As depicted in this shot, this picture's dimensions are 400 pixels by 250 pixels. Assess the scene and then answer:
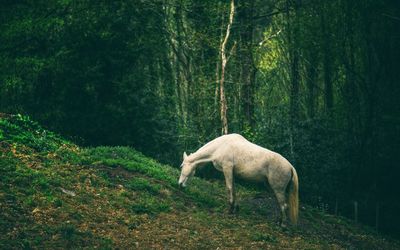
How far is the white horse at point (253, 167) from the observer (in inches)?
577

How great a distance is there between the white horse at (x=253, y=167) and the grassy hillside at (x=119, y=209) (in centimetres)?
64

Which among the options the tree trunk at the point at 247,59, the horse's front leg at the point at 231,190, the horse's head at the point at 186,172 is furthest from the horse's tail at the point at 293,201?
the tree trunk at the point at 247,59

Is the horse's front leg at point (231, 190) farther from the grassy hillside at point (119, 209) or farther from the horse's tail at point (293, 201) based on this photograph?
the horse's tail at point (293, 201)

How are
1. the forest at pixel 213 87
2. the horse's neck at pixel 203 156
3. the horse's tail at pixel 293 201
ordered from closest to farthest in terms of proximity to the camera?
the horse's tail at pixel 293 201 → the horse's neck at pixel 203 156 → the forest at pixel 213 87

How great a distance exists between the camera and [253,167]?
14.8 metres

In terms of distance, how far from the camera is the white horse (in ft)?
48.1

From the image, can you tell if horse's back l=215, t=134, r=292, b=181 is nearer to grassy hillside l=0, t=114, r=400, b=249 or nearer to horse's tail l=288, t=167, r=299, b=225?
horse's tail l=288, t=167, r=299, b=225

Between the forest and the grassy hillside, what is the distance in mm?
2816

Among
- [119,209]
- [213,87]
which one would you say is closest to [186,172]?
[119,209]

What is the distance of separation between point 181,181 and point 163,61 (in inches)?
447

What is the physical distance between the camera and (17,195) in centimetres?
1208

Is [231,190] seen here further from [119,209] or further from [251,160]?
[119,209]

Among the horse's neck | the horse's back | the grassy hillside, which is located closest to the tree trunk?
the grassy hillside

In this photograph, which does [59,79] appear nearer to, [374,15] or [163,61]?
[163,61]
